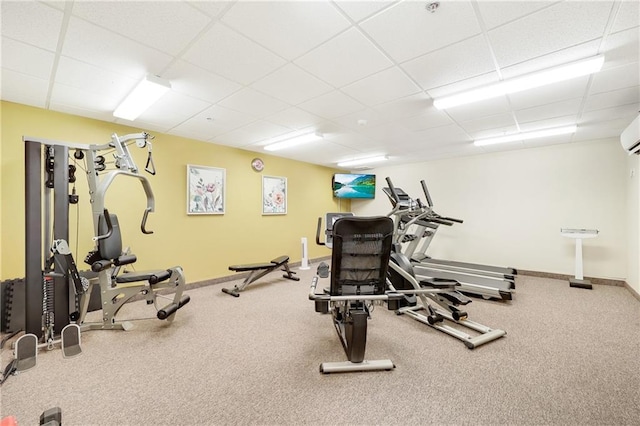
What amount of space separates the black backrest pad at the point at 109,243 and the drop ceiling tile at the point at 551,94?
4.50 m

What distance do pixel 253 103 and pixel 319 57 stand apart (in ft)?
3.85

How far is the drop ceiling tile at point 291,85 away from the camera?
2.40 metres

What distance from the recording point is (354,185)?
725 cm

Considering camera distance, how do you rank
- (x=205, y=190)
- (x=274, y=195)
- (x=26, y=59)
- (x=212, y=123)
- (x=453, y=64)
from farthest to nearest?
(x=274, y=195) → (x=205, y=190) → (x=212, y=123) → (x=453, y=64) → (x=26, y=59)

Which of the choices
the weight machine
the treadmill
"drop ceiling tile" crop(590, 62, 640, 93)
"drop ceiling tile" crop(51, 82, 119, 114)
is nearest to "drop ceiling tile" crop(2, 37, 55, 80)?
"drop ceiling tile" crop(51, 82, 119, 114)

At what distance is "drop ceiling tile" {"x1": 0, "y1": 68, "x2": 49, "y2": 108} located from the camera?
2.40 metres

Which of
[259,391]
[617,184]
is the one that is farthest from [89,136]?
[617,184]

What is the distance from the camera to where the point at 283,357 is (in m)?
2.32

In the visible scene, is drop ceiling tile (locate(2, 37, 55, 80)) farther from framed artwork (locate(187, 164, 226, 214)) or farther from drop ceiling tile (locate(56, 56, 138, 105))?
framed artwork (locate(187, 164, 226, 214))

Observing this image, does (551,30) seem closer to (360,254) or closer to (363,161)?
(360,254)

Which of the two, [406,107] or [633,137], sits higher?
[406,107]

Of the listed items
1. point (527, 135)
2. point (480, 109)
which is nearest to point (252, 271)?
point (480, 109)

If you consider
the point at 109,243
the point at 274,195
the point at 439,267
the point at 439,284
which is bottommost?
the point at 439,267

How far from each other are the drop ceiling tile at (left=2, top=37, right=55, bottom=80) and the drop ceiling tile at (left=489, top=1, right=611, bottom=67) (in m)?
3.39
